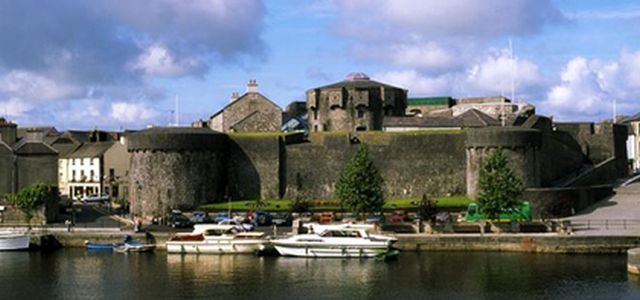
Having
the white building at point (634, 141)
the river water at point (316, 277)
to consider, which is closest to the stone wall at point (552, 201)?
the river water at point (316, 277)

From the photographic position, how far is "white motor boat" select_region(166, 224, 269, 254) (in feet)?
149

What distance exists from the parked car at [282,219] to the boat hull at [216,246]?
5058 millimetres

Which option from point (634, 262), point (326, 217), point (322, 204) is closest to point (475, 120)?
point (322, 204)

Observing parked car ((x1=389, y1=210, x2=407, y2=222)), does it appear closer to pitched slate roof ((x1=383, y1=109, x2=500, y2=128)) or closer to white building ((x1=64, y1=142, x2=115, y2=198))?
pitched slate roof ((x1=383, y1=109, x2=500, y2=128))

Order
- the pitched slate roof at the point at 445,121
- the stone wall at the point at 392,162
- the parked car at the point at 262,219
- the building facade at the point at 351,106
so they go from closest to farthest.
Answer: the parked car at the point at 262,219
the stone wall at the point at 392,162
the pitched slate roof at the point at 445,121
the building facade at the point at 351,106

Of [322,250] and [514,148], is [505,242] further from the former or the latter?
[514,148]

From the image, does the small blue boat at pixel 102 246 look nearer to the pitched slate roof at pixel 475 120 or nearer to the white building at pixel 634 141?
the pitched slate roof at pixel 475 120

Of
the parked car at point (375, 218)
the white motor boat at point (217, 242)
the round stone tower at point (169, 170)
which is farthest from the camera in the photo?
the round stone tower at point (169, 170)

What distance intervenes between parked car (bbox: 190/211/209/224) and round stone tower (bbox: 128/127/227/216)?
107 inches

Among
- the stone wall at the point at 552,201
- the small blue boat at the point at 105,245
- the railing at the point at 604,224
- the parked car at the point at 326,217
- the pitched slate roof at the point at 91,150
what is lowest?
the small blue boat at the point at 105,245

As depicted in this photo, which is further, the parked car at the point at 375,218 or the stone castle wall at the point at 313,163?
the stone castle wall at the point at 313,163

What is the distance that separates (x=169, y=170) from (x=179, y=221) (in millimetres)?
5722

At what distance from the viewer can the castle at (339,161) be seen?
54.7 meters

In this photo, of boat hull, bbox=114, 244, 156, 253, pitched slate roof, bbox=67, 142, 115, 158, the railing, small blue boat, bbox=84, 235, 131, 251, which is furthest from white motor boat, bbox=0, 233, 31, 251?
pitched slate roof, bbox=67, 142, 115, 158
